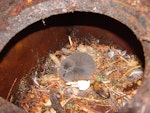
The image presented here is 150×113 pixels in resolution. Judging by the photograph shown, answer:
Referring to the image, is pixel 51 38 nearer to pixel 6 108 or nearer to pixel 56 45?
pixel 56 45

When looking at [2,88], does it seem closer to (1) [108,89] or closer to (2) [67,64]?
(2) [67,64]

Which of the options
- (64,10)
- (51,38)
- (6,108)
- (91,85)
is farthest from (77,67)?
(6,108)

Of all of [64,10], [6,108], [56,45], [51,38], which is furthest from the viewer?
[56,45]

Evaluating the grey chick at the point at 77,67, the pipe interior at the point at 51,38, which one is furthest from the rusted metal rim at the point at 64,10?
the grey chick at the point at 77,67

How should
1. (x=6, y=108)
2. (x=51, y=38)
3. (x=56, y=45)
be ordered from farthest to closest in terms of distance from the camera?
1. (x=56, y=45)
2. (x=51, y=38)
3. (x=6, y=108)

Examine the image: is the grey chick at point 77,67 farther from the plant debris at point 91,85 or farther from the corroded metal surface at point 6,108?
the corroded metal surface at point 6,108

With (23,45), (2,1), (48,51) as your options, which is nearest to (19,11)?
(2,1)
